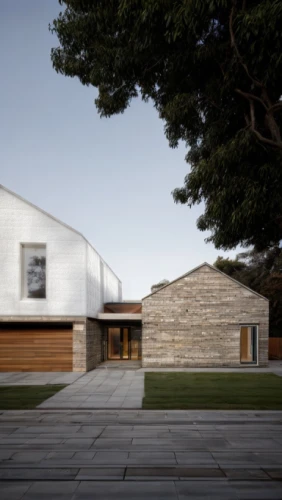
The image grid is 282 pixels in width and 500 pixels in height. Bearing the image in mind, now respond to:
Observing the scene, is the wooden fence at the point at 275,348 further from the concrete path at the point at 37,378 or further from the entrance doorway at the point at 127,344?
the concrete path at the point at 37,378

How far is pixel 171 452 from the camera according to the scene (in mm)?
6574

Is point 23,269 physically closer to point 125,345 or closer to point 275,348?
point 125,345

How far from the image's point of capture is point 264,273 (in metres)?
34.2

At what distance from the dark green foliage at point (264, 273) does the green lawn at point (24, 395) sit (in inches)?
692

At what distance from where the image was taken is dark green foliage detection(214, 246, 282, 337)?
30.0m

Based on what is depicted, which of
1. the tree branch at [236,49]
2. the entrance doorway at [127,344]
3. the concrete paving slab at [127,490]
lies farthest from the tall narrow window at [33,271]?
the concrete paving slab at [127,490]

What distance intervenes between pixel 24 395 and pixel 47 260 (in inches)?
Result: 284

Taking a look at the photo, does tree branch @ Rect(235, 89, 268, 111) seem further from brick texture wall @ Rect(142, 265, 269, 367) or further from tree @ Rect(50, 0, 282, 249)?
brick texture wall @ Rect(142, 265, 269, 367)

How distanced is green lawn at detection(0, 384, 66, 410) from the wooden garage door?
13.6 ft

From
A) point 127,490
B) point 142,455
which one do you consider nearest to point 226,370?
point 142,455

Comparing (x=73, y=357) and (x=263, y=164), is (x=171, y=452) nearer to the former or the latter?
(x=263, y=164)

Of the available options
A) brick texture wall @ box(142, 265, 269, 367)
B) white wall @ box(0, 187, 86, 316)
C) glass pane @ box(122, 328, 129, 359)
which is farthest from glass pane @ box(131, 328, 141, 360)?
white wall @ box(0, 187, 86, 316)

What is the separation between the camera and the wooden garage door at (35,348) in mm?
18156

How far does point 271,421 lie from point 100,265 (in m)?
15.6
